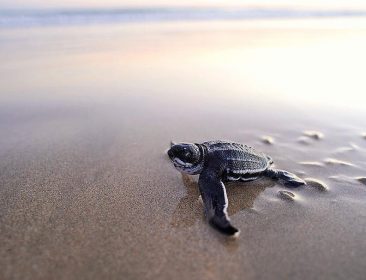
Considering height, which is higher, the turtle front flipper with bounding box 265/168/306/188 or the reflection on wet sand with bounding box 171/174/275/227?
the turtle front flipper with bounding box 265/168/306/188

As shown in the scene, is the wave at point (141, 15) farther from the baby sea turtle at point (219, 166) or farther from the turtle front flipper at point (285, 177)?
the turtle front flipper at point (285, 177)

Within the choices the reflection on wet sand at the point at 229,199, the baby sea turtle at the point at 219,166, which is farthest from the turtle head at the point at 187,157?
the reflection on wet sand at the point at 229,199

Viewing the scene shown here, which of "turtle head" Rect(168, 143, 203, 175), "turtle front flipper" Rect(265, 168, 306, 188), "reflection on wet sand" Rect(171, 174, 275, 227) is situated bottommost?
"reflection on wet sand" Rect(171, 174, 275, 227)

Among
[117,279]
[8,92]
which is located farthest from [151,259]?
[8,92]

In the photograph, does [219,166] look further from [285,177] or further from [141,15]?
[141,15]

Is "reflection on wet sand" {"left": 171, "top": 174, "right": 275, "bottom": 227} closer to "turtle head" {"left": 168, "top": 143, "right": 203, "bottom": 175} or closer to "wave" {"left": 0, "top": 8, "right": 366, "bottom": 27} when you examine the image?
"turtle head" {"left": 168, "top": 143, "right": 203, "bottom": 175}

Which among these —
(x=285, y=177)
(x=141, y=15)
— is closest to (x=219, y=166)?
(x=285, y=177)

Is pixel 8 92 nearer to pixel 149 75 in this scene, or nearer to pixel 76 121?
pixel 76 121

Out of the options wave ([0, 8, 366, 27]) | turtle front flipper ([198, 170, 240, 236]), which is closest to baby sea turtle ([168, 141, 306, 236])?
turtle front flipper ([198, 170, 240, 236])
